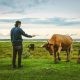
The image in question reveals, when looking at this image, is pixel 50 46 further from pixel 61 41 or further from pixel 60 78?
pixel 60 78

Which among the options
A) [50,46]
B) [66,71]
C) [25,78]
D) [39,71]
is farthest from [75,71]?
[50,46]

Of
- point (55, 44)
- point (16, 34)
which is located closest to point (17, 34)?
point (16, 34)

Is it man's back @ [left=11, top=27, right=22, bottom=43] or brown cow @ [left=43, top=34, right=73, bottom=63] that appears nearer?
man's back @ [left=11, top=27, right=22, bottom=43]

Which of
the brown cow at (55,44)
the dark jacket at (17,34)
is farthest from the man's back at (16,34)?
the brown cow at (55,44)

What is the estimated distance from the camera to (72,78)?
733 inches

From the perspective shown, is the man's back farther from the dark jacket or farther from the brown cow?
the brown cow

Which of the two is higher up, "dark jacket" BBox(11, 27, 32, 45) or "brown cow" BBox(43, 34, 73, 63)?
"dark jacket" BBox(11, 27, 32, 45)

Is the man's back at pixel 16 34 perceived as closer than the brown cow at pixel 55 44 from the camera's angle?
Yes

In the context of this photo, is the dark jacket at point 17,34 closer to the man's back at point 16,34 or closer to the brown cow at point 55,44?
the man's back at point 16,34

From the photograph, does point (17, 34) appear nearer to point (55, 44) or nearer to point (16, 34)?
point (16, 34)

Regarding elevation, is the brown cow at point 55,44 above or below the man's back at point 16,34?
below

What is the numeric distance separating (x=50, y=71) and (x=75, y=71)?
1.42m

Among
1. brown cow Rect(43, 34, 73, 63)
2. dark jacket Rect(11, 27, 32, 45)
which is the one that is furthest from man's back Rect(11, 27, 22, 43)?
brown cow Rect(43, 34, 73, 63)

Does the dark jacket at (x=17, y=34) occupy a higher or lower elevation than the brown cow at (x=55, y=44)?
higher
